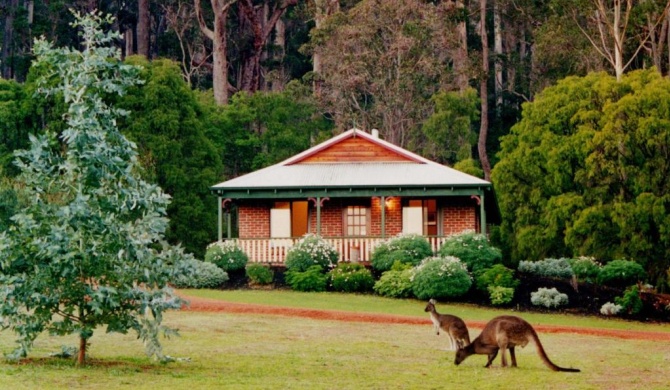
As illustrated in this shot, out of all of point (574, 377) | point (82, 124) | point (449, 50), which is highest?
point (449, 50)

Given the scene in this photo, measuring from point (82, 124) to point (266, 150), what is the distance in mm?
43251

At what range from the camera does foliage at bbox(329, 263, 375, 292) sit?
40125 millimetres

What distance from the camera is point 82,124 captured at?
20.8 metres

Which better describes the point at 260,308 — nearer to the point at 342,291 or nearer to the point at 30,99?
the point at 342,291

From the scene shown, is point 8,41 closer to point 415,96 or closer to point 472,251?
point 415,96

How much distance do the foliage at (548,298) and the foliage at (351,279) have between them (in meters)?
4.91

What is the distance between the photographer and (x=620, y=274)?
4209cm

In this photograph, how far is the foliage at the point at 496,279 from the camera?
129ft

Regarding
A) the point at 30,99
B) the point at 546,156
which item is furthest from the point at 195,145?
the point at 546,156

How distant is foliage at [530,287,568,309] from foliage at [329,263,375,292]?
4907 millimetres

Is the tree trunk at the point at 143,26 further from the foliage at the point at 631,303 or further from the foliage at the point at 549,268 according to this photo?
the foliage at the point at 631,303

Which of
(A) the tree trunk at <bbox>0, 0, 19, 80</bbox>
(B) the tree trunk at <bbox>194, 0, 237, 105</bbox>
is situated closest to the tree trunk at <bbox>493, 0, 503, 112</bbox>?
(B) the tree trunk at <bbox>194, 0, 237, 105</bbox>

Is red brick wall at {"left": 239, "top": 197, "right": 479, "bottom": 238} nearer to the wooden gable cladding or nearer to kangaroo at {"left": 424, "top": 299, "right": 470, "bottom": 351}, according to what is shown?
the wooden gable cladding

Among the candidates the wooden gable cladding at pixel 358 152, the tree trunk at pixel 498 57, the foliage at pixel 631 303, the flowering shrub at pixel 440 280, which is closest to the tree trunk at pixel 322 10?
the tree trunk at pixel 498 57
